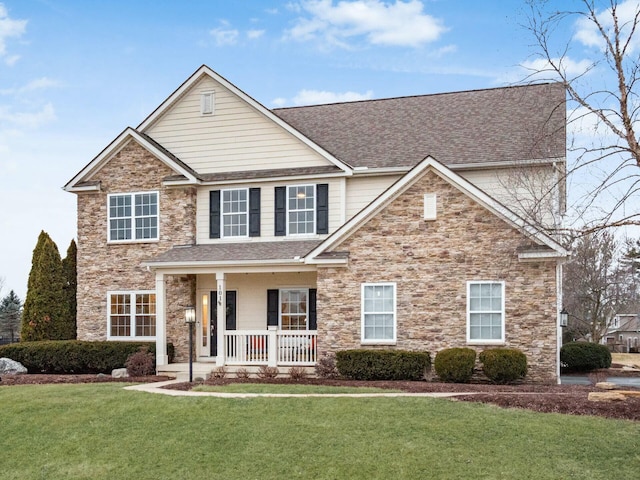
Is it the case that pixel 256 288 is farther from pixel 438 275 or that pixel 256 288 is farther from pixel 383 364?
pixel 438 275

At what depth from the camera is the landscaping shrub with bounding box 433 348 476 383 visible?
17188mm

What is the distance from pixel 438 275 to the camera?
18.4m

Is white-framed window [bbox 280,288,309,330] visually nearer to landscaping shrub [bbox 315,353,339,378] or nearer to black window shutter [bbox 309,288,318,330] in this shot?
black window shutter [bbox 309,288,318,330]

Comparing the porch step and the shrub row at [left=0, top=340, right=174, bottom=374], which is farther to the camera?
the shrub row at [left=0, top=340, right=174, bottom=374]

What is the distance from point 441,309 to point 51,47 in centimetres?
1343

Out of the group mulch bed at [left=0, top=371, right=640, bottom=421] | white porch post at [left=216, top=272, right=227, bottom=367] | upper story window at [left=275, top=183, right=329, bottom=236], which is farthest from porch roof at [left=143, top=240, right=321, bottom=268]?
mulch bed at [left=0, top=371, right=640, bottom=421]

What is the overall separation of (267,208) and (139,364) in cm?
637

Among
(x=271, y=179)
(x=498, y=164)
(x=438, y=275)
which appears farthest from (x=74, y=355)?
(x=498, y=164)

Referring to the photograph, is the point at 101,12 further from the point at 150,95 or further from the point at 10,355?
the point at 10,355

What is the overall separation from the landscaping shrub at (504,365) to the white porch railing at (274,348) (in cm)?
492

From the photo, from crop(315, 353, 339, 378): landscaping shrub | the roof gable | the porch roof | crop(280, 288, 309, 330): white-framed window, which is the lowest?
crop(315, 353, 339, 378): landscaping shrub

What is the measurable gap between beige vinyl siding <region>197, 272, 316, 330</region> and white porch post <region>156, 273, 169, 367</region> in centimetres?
203

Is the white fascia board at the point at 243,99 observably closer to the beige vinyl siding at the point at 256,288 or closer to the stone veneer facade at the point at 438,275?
the stone veneer facade at the point at 438,275

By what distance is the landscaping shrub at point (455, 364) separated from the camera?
1719 centimetres
